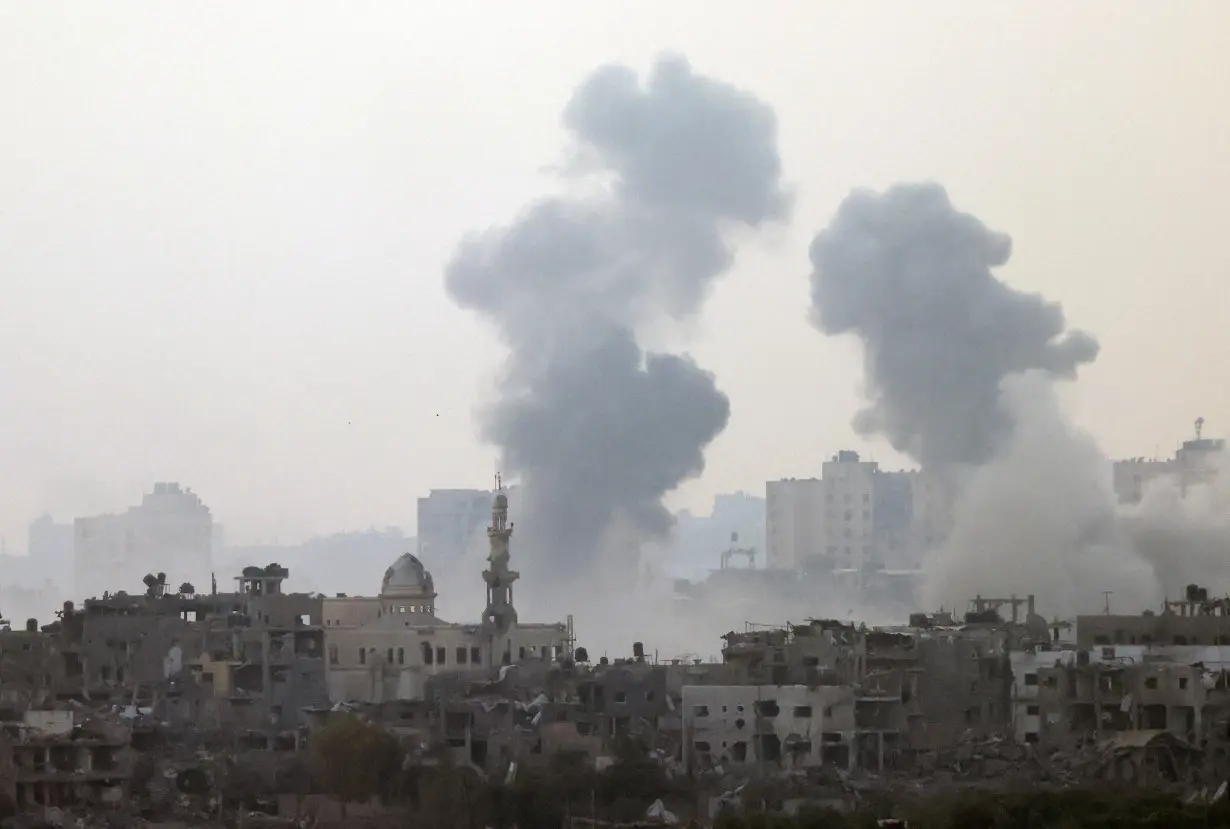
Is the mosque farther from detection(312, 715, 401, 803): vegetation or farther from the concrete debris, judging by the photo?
detection(312, 715, 401, 803): vegetation

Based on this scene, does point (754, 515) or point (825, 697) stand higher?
point (754, 515)

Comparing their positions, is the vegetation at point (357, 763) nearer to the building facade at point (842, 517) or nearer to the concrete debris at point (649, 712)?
the concrete debris at point (649, 712)

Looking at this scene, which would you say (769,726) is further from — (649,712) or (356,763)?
(356,763)

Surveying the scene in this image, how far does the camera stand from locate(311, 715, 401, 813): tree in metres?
40.6

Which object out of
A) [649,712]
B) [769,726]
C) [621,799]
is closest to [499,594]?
[649,712]

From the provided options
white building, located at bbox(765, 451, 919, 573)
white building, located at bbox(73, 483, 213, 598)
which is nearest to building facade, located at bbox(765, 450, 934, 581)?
white building, located at bbox(765, 451, 919, 573)

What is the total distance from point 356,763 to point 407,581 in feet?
47.7

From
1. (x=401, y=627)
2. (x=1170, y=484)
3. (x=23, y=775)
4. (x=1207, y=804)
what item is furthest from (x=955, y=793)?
→ (x=1170, y=484)

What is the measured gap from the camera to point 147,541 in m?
88.9

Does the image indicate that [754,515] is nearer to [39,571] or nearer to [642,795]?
[39,571]

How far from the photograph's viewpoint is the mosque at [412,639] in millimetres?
50188

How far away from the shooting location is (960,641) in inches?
1874

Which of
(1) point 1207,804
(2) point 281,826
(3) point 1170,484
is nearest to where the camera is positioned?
(1) point 1207,804

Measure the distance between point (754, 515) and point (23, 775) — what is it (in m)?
84.1
